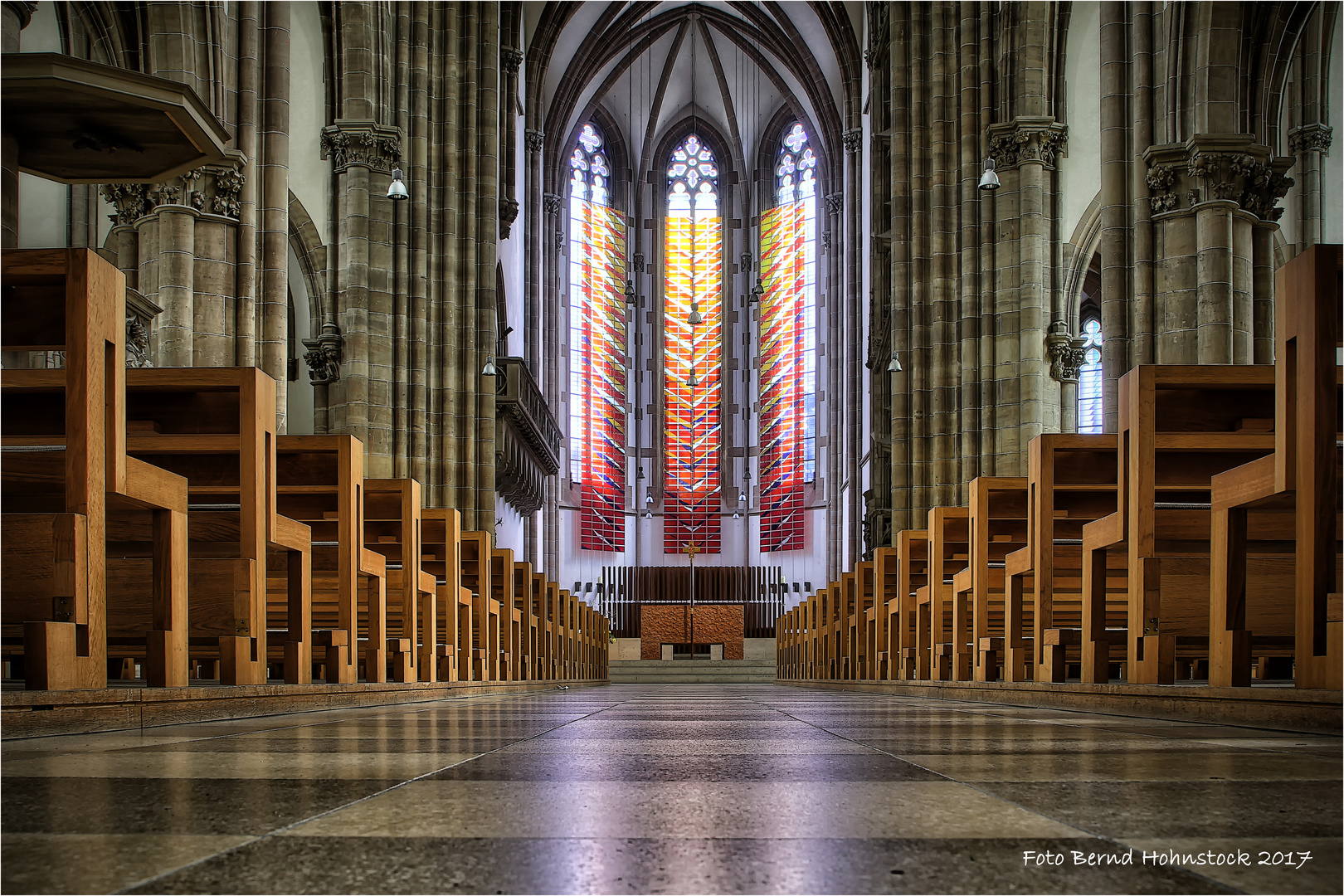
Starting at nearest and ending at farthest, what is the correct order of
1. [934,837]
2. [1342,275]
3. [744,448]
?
[934,837] < [1342,275] < [744,448]

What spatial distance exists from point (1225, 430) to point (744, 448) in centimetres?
2721

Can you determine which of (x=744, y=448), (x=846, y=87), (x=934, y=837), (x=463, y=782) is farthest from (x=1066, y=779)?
(x=744, y=448)

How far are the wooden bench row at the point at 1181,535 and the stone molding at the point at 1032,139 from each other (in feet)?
25.7

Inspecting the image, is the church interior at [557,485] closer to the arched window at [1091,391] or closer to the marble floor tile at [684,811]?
the marble floor tile at [684,811]

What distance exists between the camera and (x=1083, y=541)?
15.3 feet

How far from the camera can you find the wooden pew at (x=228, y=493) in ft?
13.4

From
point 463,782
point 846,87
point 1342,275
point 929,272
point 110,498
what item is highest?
point 846,87

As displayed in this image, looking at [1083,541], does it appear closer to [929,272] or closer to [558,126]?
[929,272]

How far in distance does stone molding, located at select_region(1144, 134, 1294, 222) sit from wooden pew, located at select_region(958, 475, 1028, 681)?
4015 mm

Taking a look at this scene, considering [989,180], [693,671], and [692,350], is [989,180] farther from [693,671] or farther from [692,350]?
[692,350]

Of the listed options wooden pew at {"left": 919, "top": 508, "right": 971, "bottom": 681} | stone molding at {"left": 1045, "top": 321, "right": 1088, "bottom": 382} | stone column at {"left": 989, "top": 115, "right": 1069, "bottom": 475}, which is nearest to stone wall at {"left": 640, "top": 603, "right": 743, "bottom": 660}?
stone column at {"left": 989, "top": 115, "right": 1069, "bottom": 475}

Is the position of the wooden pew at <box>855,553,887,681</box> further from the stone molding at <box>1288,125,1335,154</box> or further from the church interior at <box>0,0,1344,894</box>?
the stone molding at <box>1288,125,1335,154</box>

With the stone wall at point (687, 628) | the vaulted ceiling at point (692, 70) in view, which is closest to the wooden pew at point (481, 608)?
the stone wall at point (687, 628)

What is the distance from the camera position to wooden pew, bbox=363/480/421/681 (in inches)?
231
